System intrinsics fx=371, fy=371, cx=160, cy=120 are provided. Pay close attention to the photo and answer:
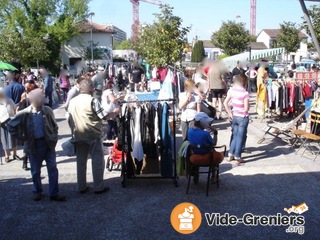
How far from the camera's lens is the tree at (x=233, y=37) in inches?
1500

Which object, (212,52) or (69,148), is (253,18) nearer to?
(212,52)

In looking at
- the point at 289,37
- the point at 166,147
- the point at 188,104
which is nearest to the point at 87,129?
the point at 166,147

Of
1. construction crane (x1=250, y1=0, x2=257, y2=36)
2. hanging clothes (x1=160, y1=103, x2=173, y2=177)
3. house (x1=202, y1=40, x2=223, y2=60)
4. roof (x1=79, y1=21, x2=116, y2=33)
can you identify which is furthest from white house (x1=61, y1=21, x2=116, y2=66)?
construction crane (x1=250, y1=0, x2=257, y2=36)

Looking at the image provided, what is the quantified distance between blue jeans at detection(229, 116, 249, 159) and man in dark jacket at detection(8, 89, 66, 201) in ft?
10.8

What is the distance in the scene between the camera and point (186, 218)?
4.64 metres

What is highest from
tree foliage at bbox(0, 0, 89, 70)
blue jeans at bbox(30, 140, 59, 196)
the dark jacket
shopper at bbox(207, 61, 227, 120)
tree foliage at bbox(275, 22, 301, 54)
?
tree foliage at bbox(0, 0, 89, 70)

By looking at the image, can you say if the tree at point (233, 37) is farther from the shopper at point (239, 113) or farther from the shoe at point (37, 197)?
the shoe at point (37, 197)

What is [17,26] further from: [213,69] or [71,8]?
[213,69]

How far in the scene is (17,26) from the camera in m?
44.7

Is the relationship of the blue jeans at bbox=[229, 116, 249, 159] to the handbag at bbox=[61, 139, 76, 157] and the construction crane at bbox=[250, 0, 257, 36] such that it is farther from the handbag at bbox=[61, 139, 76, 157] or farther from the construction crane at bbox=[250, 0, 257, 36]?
the construction crane at bbox=[250, 0, 257, 36]

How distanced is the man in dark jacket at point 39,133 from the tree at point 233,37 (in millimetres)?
34979

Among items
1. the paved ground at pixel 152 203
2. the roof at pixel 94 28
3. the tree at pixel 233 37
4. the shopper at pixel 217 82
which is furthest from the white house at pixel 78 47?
the paved ground at pixel 152 203

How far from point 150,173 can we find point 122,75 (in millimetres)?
17058

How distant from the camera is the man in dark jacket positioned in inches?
201
